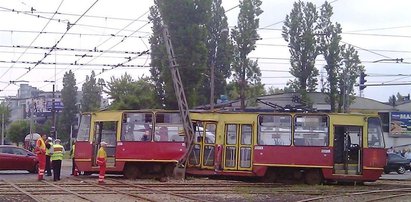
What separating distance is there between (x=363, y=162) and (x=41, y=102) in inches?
2789

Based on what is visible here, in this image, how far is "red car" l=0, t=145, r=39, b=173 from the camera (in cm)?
3038

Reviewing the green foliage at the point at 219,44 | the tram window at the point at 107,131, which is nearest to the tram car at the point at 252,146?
the tram window at the point at 107,131

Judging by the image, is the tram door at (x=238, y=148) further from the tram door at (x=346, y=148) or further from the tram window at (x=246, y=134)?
the tram door at (x=346, y=148)

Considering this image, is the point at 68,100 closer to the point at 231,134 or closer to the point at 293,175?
the point at 231,134

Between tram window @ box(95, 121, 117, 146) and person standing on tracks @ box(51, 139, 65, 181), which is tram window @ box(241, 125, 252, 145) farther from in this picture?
person standing on tracks @ box(51, 139, 65, 181)

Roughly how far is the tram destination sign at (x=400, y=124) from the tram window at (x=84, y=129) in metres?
44.8

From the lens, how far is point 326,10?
185ft

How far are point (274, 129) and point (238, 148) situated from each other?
1.54m

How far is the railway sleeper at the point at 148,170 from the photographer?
2612 centimetres

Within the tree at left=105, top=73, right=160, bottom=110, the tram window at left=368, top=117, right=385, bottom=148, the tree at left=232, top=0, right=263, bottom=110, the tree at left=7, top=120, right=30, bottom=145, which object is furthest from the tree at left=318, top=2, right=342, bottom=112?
the tree at left=7, top=120, right=30, bottom=145

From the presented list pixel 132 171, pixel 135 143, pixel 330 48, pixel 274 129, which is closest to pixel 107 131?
pixel 135 143

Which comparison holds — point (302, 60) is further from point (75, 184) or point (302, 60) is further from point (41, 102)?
point (41, 102)

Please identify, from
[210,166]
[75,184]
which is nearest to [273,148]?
[210,166]

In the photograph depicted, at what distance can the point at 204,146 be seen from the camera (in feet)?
85.5
